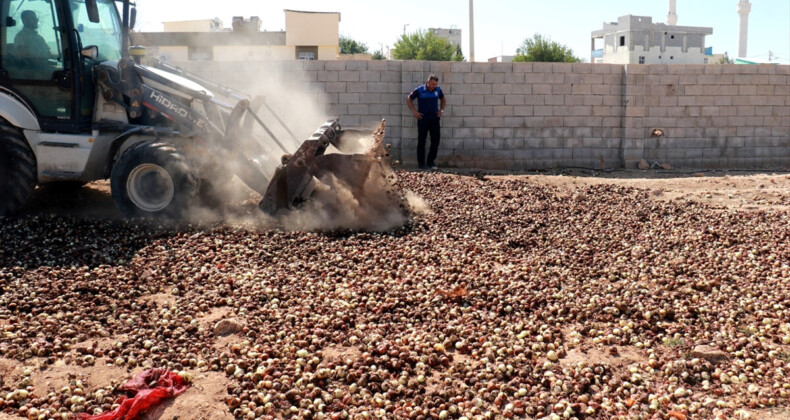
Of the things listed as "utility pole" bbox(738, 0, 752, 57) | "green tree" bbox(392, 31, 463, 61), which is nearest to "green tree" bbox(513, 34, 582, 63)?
"green tree" bbox(392, 31, 463, 61)

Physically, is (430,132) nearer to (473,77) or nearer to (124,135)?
(473,77)

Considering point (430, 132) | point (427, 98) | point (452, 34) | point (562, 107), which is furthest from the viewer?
point (452, 34)

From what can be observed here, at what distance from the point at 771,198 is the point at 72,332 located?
9.52 m

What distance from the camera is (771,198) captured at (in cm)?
1041

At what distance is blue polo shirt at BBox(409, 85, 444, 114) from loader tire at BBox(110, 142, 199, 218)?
6245 millimetres

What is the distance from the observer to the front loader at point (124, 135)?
775 centimetres

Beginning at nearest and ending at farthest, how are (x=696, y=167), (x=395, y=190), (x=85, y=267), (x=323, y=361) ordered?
(x=323, y=361) → (x=85, y=267) → (x=395, y=190) → (x=696, y=167)

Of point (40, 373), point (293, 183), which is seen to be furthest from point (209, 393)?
point (293, 183)

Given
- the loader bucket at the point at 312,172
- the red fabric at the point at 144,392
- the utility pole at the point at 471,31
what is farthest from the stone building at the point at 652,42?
the red fabric at the point at 144,392

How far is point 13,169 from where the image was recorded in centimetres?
779

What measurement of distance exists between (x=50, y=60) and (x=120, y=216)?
1.87m

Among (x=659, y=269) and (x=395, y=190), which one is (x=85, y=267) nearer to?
(x=395, y=190)

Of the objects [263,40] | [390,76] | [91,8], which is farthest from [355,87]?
[263,40]

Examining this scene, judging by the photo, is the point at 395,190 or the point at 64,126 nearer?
the point at 64,126
